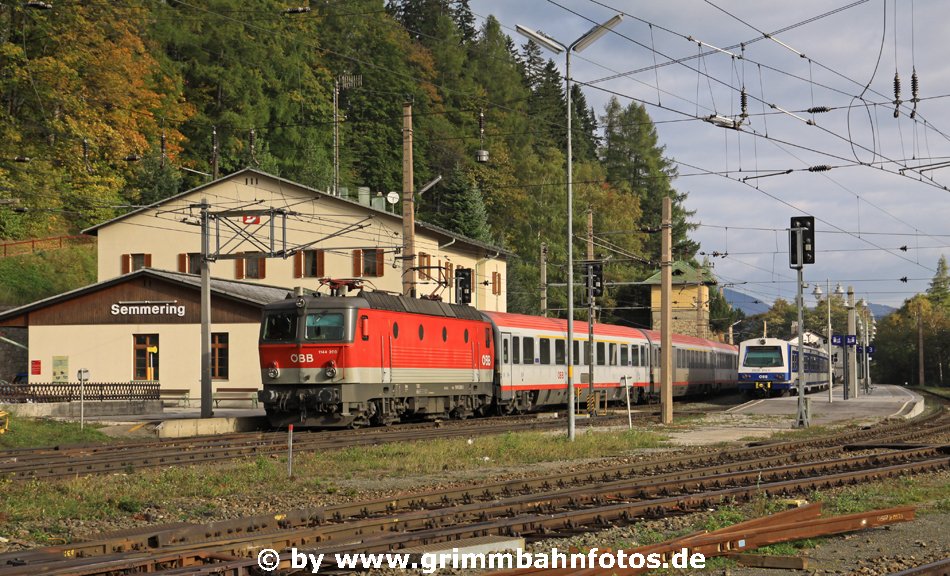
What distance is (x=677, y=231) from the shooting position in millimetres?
109438

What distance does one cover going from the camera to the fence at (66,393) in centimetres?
3653

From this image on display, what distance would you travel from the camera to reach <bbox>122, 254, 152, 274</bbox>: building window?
190 ft

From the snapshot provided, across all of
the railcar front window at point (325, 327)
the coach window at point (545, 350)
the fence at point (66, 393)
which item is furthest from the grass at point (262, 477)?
the fence at point (66, 393)

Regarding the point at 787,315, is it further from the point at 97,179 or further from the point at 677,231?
the point at 97,179

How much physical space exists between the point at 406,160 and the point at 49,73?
1253 inches

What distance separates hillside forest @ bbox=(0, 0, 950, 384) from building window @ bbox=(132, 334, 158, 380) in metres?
5.45

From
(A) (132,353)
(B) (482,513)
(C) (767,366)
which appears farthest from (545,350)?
(B) (482,513)

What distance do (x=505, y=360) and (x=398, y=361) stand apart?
24.2ft

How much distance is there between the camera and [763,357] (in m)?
52.2

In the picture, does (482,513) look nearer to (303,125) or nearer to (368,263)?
(368,263)

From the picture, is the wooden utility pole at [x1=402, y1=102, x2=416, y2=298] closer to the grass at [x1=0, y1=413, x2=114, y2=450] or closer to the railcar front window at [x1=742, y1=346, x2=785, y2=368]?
the grass at [x1=0, y1=413, x2=114, y2=450]

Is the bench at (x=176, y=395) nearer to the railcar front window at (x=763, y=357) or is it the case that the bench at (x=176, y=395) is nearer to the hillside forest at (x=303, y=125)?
the hillside forest at (x=303, y=125)

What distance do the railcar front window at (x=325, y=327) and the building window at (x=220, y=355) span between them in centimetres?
1815

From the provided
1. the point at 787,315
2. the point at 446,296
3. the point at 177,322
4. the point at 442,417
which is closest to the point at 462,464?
the point at 442,417
